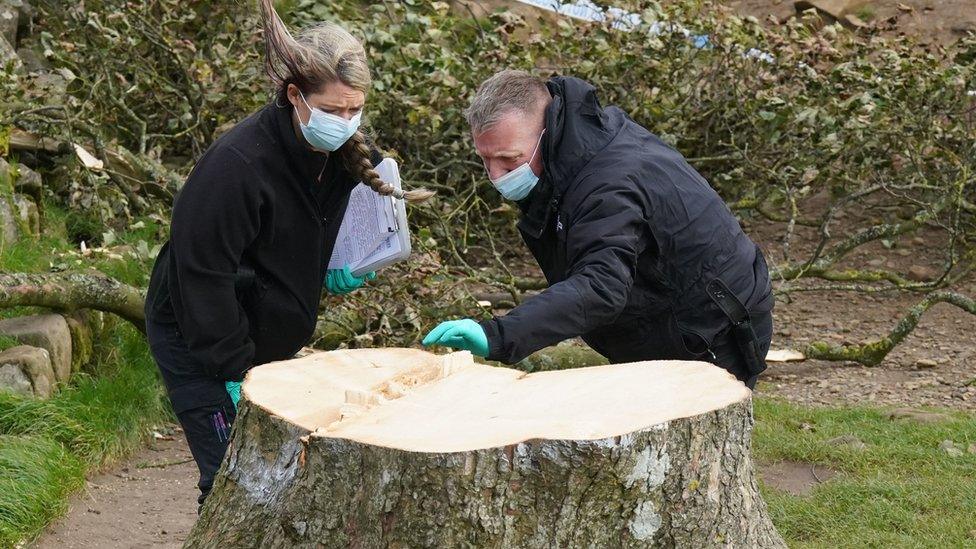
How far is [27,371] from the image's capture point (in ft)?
14.3

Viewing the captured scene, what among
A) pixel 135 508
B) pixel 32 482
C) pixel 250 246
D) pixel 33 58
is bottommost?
pixel 33 58

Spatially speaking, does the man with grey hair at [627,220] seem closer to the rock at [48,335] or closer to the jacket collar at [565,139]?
the jacket collar at [565,139]

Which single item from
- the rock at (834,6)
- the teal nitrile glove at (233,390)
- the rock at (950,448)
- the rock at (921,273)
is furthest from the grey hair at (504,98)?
the rock at (834,6)

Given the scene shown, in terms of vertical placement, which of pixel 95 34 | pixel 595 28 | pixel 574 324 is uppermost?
pixel 574 324

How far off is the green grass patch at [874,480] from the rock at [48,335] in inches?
113

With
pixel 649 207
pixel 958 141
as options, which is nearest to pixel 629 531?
pixel 649 207

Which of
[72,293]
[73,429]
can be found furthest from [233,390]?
[72,293]

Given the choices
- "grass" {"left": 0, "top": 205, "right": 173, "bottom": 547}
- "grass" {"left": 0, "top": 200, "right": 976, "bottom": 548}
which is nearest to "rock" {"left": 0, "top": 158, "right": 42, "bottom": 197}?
"grass" {"left": 0, "top": 205, "right": 173, "bottom": 547}

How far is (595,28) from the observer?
6.55 metres

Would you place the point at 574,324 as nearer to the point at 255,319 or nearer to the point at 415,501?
the point at 415,501

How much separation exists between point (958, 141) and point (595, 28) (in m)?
2.32

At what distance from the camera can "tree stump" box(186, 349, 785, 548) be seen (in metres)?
2.19

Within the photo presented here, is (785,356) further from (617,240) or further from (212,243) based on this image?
(212,243)

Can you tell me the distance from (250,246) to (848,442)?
2815 mm
